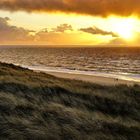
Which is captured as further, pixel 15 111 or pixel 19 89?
pixel 19 89

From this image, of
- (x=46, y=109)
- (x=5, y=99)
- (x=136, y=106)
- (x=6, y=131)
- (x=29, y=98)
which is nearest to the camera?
(x=6, y=131)

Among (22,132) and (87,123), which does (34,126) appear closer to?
(22,132)

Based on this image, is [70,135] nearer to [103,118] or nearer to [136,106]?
[103,118]

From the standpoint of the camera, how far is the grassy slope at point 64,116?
28.5 ft

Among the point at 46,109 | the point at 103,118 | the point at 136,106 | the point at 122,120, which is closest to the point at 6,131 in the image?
the point at 46,109

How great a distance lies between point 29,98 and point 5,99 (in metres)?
1.38

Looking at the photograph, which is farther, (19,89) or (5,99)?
(19,89)

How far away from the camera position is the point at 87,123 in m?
9.74

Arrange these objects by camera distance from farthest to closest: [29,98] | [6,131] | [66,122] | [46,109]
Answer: [29,98] < [46,109] < [66,122] < [6,131]

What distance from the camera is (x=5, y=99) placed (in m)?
11.4

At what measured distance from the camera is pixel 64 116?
33.2 ft

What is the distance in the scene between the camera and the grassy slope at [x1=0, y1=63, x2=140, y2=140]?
8.67 meters

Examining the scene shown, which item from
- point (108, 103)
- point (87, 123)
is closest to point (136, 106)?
point (108, 103)

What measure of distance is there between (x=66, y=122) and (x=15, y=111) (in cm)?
175
